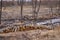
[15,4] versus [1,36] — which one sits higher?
[15,4]

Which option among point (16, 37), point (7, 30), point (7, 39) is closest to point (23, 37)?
point (16, 37)

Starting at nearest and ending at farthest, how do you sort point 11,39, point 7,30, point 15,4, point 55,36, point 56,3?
point 11,39, point 55,36, point 7,30, point 15,4, point 56,3

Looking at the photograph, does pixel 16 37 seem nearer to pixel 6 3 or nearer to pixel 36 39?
pixel 36 39

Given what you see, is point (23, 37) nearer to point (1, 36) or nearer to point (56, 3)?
point (1, 36)

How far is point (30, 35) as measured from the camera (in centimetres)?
379

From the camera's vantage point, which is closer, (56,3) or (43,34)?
(43,34)

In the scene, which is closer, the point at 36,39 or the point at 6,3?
the point at 36,39

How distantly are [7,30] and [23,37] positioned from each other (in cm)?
81

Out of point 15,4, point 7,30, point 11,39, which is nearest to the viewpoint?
point 11,39

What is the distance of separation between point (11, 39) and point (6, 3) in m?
5.93

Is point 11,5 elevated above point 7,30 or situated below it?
above

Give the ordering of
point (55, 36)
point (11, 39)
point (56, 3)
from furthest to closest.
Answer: point (56, 3), point (55, 36), point (11, 39)

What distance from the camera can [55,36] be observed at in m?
3.69

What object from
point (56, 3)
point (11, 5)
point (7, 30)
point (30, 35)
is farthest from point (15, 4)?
point (30, 35)
